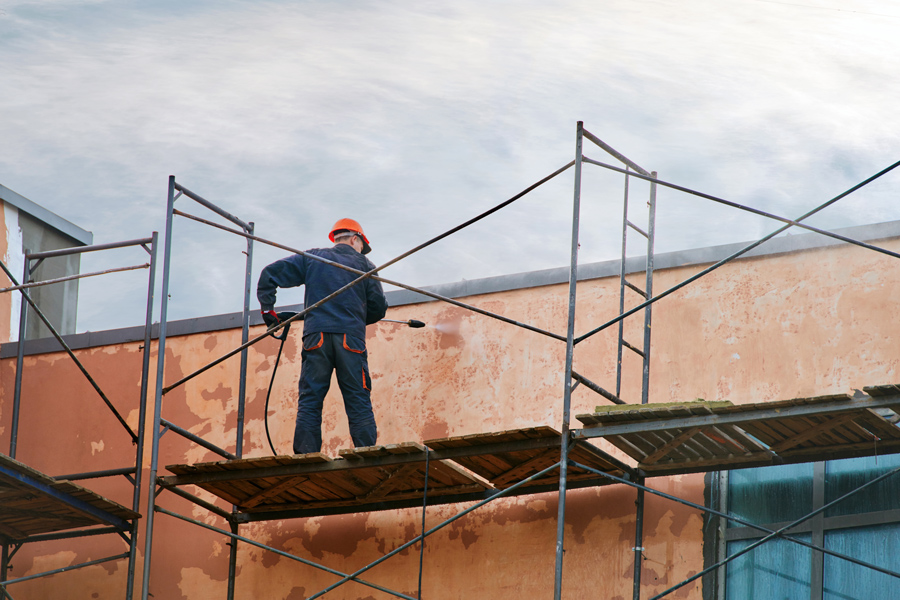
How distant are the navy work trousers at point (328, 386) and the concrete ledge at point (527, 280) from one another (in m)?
1.24

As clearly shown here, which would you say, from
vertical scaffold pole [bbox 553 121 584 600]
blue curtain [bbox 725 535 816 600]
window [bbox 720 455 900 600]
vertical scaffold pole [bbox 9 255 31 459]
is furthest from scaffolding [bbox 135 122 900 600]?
vertical scaffold pole [bbox 9 255 31 459]

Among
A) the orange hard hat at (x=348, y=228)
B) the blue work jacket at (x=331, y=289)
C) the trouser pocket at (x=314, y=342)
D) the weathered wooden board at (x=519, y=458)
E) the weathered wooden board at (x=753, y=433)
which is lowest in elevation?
the weathered wooden board at (x=519, y=458)

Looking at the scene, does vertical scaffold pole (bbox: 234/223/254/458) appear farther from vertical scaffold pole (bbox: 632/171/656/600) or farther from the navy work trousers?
vertical scaffold pole (bbox: 632/171/656/600)

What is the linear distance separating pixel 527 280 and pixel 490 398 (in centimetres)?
92

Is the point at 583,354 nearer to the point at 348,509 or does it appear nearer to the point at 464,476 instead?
the point at 464,476

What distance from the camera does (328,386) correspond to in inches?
348

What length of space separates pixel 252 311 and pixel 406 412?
175 cm

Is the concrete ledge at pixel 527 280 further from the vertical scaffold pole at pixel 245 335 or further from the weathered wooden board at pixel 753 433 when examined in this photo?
the weathered wooden board at pixel 753 433

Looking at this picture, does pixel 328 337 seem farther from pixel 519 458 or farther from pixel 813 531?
pixel 813 531

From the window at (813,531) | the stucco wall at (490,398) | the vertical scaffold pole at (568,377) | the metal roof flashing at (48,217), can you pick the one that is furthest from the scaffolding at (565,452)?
the metal roof flashing at (48,217)

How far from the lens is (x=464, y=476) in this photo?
8.49m

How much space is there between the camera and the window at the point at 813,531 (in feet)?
25.7

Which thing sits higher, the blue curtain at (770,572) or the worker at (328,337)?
the worker at (328,337)

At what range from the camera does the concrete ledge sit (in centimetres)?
858
